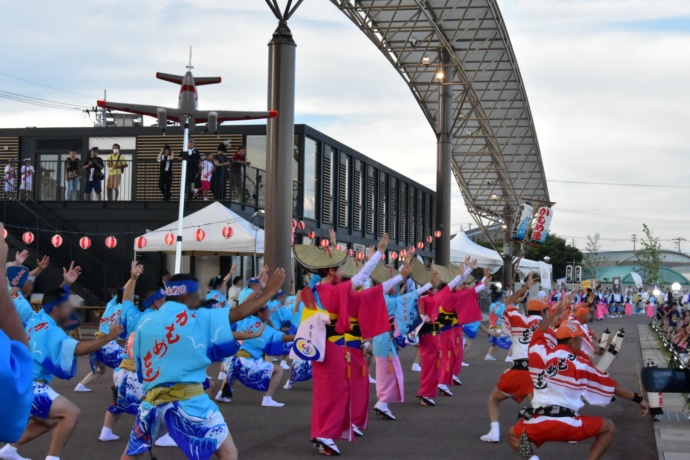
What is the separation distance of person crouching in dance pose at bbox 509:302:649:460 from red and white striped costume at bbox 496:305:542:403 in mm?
1595

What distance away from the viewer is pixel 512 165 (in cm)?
5703

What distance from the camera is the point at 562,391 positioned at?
7.49 m

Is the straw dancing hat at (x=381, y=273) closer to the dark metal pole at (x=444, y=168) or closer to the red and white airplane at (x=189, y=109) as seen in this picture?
the red and white airplane at (x=189, y=109)

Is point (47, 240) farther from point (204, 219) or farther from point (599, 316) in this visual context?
point (599, 316)

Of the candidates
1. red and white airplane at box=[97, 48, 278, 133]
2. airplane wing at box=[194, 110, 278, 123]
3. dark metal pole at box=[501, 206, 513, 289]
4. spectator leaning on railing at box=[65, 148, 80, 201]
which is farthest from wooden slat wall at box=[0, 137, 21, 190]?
dark metal pole at box=[501, 206, 513, 289]

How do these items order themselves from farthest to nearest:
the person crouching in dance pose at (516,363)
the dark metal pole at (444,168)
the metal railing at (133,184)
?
the dark metal pole at (444,168) → the metal railing at (133,184) → the person crouching in dance pose at (516,363)

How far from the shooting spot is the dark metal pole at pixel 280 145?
17594 millimetres

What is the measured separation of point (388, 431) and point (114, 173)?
16.9 metres

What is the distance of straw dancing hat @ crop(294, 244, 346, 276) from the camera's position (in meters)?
9.48

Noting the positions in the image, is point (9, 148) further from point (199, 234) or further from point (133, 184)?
point (199, 234)

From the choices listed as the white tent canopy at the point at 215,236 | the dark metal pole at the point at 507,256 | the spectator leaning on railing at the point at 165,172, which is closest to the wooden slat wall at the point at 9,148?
the spectator leaning on railing at the point at 165,172

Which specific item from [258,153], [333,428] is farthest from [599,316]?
[333,428]

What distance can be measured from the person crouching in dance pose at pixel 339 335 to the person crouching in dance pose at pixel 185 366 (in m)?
2.89

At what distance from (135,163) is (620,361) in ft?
47.2
